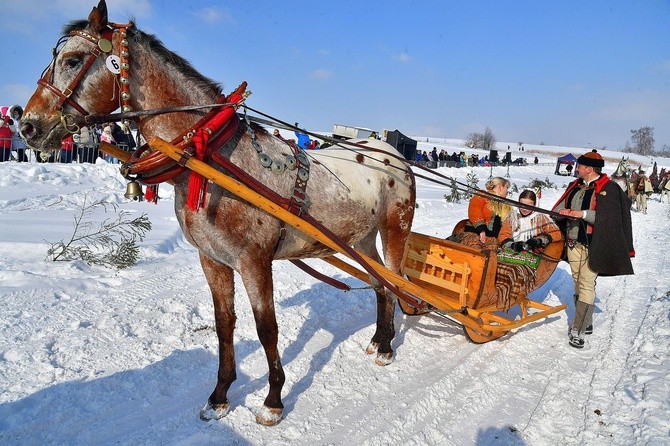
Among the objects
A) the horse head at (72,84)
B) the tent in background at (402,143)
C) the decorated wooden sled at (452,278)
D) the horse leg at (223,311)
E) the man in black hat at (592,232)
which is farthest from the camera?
the tent in background at (402,143)

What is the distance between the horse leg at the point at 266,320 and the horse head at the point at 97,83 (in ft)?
3.33

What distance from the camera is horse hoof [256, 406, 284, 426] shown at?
301 centimetres

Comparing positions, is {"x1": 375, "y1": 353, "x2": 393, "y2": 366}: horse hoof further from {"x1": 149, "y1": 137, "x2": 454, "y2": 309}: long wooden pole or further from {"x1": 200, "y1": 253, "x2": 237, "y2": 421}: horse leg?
{"x1": 200, "y1": 253, "x2": 237, "y2": 421}: horse leg

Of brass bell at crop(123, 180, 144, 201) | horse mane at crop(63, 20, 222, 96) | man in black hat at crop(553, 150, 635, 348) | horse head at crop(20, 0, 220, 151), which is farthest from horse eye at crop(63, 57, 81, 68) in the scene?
man in black hat at crop(553, 150, 635, 348)

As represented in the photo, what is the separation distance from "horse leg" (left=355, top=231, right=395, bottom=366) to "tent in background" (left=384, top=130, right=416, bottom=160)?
1909cm

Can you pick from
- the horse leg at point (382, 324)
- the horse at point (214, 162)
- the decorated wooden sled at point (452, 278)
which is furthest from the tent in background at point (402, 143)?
the horse at point (214, 162)

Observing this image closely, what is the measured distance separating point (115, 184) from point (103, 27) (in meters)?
9.49

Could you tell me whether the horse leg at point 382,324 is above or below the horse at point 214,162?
below

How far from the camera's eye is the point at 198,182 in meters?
2.66

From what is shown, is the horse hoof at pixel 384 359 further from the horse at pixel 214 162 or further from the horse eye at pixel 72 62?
the horse eye at pixel 72 62

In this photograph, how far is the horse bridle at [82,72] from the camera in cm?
248

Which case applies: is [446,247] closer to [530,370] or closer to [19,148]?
[530,370]

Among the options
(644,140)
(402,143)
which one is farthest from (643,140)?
(402,143)

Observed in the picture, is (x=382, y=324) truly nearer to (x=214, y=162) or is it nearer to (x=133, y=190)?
(x=214, y=162)
